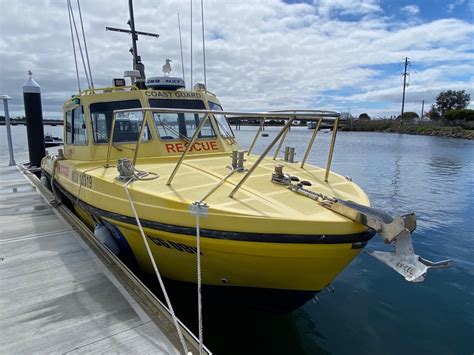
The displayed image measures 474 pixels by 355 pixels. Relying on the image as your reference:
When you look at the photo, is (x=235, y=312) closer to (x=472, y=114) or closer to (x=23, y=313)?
(x=23, y=313)

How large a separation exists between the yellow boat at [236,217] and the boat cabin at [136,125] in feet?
0.15

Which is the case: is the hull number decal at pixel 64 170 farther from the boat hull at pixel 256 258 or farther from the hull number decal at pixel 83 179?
the boat hull at pixel 256 258

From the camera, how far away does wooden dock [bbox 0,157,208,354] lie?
264 centimetres

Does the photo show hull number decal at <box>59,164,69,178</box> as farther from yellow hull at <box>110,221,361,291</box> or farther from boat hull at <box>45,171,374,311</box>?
yellow hull at <box>110,221,361,291</box>

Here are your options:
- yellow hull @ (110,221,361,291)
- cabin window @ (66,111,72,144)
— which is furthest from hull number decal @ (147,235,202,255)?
cabin window @ (66,111,72,144)

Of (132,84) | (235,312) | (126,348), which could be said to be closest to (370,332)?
(235,312)

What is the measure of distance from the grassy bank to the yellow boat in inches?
1322

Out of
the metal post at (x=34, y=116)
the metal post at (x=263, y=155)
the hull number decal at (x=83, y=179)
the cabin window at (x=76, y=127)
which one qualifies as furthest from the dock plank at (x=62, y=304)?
the metal post at (x=34, y=116)

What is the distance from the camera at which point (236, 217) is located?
289 cm

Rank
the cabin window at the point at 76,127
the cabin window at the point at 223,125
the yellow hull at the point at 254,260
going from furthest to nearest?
1. the cabin window at the point at 223,125
2. the cabin window at the point at 76,127
3. the yellow hull at the point at 254,260

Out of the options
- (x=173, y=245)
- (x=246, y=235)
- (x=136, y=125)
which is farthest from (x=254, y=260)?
(x=136, y=125)

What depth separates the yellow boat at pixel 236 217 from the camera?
2814 mm

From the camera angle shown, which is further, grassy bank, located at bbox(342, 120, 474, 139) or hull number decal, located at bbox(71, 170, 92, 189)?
grassy bank, located at bbox(342, 120, 474, 139)

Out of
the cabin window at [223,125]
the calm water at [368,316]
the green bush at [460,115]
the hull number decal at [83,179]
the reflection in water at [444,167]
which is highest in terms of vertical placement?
the green bush at [460,115]
